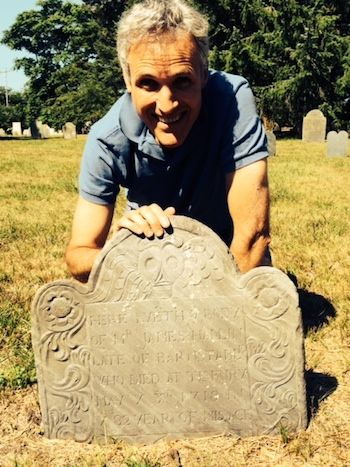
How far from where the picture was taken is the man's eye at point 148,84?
9.20ft

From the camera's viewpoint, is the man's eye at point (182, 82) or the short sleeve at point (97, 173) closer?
the man's eye at point (182, 82)

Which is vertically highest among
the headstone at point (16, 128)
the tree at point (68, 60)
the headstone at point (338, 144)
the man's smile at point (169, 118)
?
the man's smile at point (169, 118)

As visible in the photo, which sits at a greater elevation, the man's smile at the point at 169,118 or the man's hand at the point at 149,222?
the man's smile at the point at 169,118

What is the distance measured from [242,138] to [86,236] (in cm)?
100

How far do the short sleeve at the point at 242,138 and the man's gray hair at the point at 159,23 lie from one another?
0.44 metres

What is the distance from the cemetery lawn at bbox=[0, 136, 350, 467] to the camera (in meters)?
2.74

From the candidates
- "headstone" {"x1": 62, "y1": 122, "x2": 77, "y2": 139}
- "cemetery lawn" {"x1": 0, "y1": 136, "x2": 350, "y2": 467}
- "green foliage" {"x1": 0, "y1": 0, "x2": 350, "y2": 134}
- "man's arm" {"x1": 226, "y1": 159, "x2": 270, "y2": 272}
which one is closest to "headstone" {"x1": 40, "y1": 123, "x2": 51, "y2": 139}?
"headstone" {"x1": 62, "y1": 122, "x2": 77, "y2": 139}

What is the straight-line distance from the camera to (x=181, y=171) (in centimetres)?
338

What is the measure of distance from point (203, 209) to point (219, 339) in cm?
106

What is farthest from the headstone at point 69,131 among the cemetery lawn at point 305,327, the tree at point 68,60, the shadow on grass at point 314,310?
the shadow on grass at point 314,310

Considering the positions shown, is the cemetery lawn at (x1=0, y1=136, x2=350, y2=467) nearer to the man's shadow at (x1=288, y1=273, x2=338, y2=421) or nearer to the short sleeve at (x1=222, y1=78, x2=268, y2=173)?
the man's shadow at (x1=288, y1=273, x2=338, y2=421)

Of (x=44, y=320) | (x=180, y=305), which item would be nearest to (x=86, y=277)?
(x=44, y=320)

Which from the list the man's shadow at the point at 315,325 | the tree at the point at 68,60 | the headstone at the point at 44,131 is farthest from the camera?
the headstone at the point at 44,131

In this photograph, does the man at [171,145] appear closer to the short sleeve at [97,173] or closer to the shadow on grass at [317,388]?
the short sleeve at [97,173]
